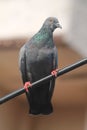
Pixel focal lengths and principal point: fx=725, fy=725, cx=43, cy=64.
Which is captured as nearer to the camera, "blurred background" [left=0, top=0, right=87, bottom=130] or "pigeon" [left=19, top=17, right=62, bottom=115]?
"pigeon" [left=19, top=17, right=62, bottom=115]

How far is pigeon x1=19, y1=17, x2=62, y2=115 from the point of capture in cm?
357

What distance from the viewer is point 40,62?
11.8 ft

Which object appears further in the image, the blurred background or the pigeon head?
the blurred background

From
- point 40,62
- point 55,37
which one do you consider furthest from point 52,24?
point 55,37

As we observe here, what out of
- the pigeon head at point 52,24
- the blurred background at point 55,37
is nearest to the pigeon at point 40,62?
the pigeon head at point 52,24

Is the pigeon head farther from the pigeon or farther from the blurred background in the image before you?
the blurred background

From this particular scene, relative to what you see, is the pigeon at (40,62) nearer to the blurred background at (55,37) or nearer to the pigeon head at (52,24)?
the pigeon head at (52,24)

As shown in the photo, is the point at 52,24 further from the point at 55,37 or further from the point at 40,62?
the point at 55,37

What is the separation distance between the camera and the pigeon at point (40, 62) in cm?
357

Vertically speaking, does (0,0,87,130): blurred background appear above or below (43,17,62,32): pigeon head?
above

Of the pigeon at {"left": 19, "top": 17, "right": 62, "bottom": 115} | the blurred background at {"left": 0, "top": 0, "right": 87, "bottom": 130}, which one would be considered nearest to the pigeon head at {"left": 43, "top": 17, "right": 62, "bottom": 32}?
the pigeon at {"left": 19, "top": 17, "right": 62, "bottom": 115}

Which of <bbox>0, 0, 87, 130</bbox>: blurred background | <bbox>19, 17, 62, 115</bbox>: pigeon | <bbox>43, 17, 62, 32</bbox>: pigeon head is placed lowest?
<bbox>19, 17, 62, 115</bbox>: pigeon

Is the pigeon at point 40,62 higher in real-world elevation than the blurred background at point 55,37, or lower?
lower

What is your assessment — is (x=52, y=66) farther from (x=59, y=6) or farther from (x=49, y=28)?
(x=59, y=6)
